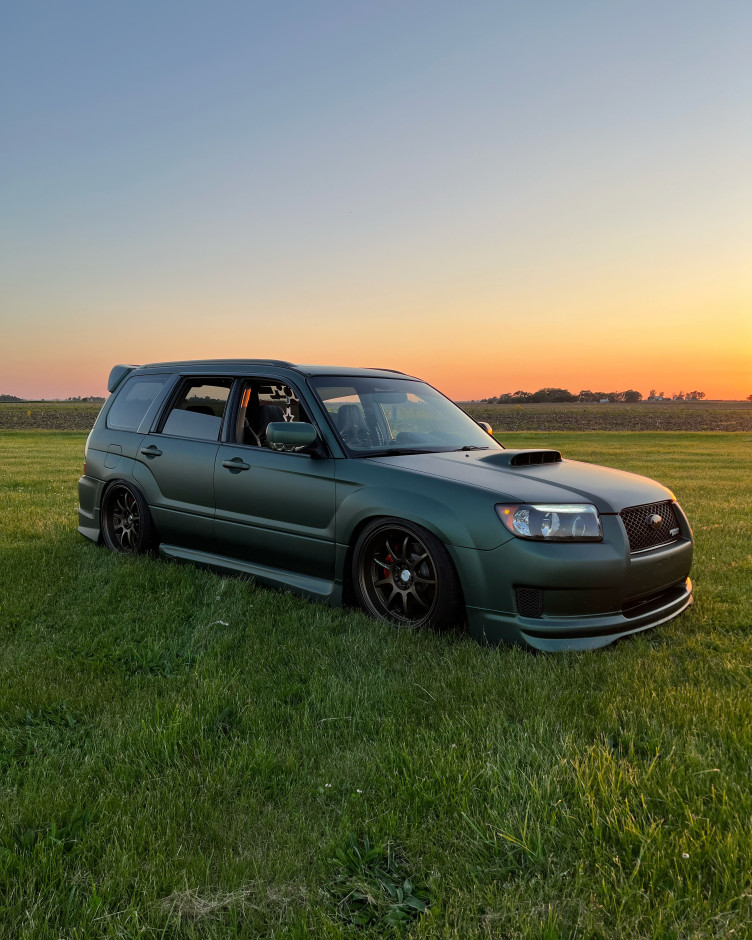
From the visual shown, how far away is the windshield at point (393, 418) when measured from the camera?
4.94 metres

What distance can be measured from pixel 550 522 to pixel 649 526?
31.9 inches

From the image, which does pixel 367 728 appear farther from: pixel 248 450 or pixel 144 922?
pixel 248 450

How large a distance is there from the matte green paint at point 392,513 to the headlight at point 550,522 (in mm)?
40

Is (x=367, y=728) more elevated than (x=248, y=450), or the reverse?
(x=248, y=450)

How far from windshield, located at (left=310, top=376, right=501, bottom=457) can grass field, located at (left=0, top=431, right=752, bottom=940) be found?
132cm

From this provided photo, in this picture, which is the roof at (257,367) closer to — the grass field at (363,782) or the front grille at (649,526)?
the grass field at (363,782)

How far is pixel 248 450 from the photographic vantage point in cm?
519

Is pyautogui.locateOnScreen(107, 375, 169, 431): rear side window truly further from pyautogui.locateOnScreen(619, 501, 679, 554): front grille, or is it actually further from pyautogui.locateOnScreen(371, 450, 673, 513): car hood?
pyautogui.locateOnScreen(619, 501, 679, 554): front grille

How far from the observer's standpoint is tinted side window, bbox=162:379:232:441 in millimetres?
5582

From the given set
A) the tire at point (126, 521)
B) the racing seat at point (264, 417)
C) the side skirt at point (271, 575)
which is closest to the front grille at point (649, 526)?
the side skirt at point (271, 575)

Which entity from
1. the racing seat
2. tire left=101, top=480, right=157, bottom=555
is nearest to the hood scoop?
the racing seat

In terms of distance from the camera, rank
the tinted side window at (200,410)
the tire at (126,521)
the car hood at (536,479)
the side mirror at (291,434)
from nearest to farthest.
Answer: the car hood at (536,479) → the side mirror at (291,434) → the tinted side window at (200,410) → the tire at (126,521)

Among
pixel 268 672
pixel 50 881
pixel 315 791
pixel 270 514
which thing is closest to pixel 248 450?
pixel 270 514

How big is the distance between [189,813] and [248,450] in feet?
10.3
